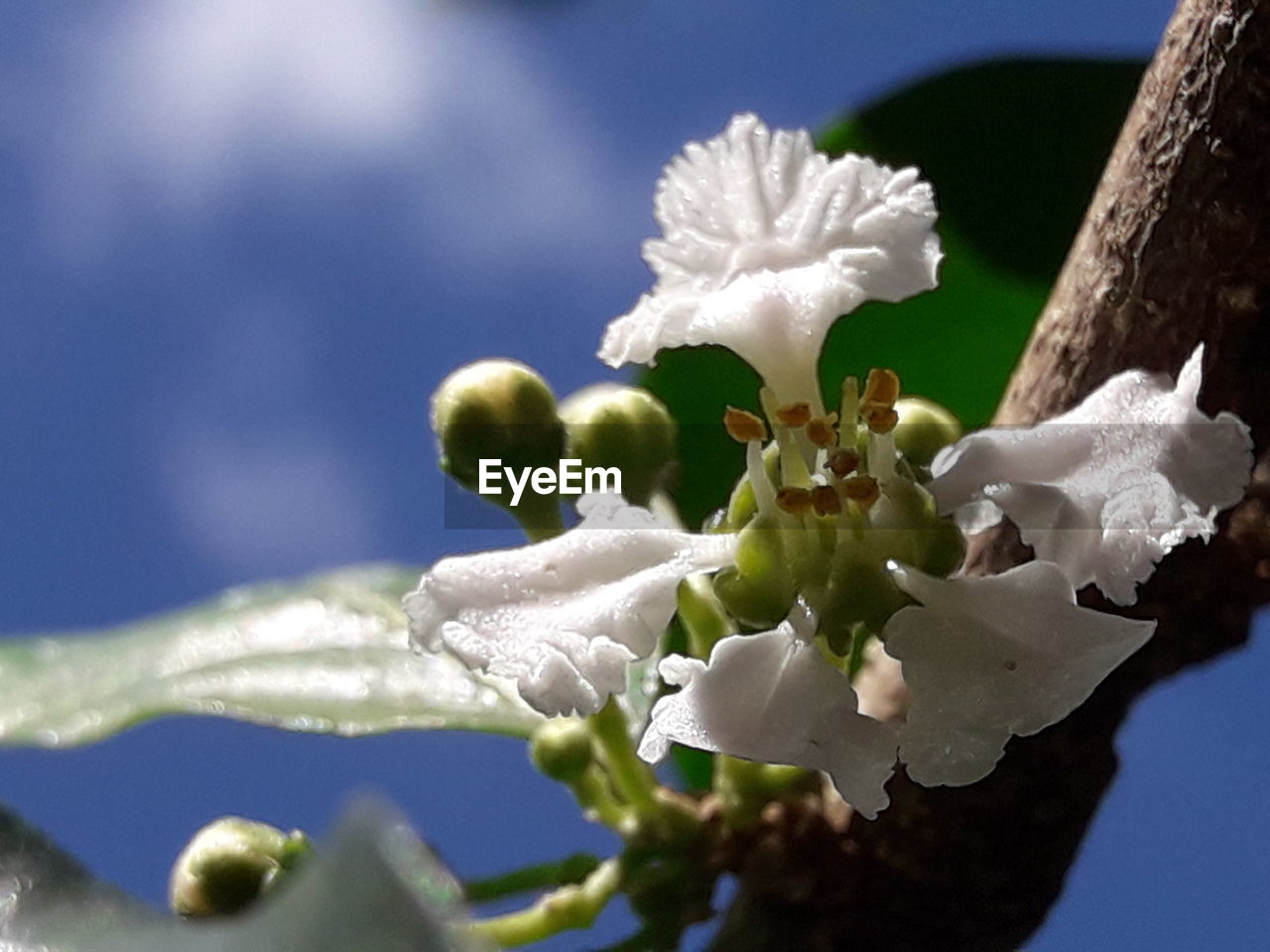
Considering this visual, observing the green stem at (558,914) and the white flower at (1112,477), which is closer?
the white flower at (1112,477)

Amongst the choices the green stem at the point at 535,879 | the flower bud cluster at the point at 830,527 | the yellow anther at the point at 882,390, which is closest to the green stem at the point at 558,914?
the green stem at the point at 535,879

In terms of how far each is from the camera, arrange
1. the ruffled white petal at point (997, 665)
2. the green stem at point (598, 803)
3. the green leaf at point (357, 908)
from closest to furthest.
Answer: the green leaf at point (357, 908)
the ruffled white petal at point (997, 665)
the green stem at point (598, 803)

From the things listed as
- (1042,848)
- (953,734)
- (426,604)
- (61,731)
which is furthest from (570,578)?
(61,731)

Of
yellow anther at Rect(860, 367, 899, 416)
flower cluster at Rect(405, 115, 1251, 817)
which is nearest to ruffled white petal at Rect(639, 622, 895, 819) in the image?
flower cluster at Rect(405, 115, 1251, 817)

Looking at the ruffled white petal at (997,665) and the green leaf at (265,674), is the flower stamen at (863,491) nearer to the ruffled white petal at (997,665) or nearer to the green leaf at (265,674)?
the ruffled white petal at (997,665)

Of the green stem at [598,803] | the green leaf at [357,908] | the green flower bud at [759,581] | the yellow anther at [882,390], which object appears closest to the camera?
the green leaf at [357,908]

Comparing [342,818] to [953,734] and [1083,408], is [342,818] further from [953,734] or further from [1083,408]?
[1083,408]

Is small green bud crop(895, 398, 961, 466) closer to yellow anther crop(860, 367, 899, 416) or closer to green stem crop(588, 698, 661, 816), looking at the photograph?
yellow anther crop(860, 367, 899, 416)
